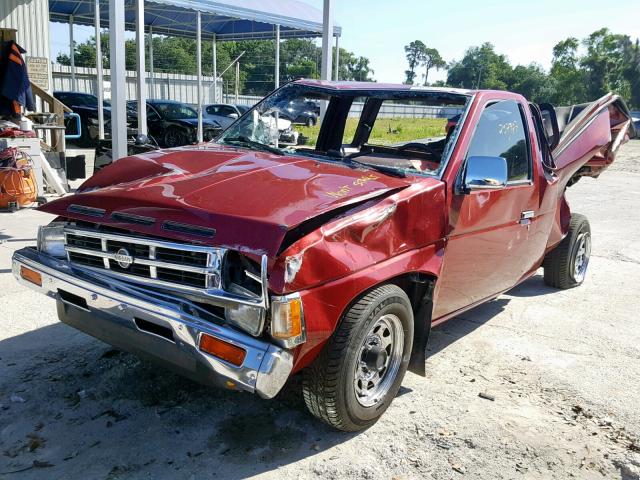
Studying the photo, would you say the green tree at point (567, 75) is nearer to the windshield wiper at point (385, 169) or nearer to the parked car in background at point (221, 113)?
the parked car in background at point (221, 113)

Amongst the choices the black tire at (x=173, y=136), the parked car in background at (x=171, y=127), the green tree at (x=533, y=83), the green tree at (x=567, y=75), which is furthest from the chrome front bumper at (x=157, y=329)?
the green tree at (x=567, y=75)

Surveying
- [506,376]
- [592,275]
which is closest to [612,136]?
[592,275]

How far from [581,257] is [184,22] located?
2224cm

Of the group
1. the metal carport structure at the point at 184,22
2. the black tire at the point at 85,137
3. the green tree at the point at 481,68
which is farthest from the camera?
the green tree at the point at 481,68

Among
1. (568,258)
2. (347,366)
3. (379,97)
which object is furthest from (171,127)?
(347,366)

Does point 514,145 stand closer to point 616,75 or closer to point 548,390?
point 548,390

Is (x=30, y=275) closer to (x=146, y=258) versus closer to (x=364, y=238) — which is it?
(x=146, y=258)

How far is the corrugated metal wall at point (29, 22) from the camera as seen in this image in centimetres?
1116

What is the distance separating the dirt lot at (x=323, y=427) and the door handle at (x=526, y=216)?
37.4 inches

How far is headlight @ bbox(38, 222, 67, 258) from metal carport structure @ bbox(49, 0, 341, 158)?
14.2ft

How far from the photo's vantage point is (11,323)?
4.52 meters

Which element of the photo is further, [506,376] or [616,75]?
[616,75]

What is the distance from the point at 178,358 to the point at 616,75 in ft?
263

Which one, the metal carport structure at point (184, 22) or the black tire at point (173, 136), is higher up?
the metal carport structure at point (184, 22)
